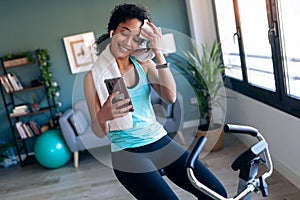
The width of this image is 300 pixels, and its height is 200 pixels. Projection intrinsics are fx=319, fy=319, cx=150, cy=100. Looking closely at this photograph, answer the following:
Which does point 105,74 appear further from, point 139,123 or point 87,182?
point 87,182

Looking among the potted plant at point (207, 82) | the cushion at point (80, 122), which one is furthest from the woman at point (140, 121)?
the cushion at point (80, 122)

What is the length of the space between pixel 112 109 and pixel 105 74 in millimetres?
164

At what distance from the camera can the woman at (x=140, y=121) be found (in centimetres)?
116

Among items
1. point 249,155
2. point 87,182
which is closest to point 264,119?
point 87,182

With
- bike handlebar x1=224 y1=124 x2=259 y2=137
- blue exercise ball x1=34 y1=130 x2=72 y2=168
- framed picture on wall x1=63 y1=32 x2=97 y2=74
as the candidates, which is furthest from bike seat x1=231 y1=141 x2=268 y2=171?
framed picture on wall x1=63 y1=32 x2=97 y2=74

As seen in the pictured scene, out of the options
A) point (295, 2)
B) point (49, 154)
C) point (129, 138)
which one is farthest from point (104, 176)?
point (295, 2)

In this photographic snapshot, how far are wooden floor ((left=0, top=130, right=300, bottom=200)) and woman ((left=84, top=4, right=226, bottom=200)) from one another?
1191 mm

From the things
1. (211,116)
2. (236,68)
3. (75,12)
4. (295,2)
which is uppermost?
(75,12)

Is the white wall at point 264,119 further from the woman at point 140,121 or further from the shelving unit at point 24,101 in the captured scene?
the shelving unit at point 24,101

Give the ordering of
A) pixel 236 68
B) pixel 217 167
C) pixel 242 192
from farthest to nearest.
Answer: pixel 236 68, pixel 217 167, pixel 242 192

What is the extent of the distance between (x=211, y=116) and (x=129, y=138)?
1844 millimetres

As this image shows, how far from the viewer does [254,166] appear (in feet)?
3.38

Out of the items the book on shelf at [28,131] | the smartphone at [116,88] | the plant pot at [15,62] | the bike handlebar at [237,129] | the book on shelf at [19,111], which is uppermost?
the plant pot at [15,62]

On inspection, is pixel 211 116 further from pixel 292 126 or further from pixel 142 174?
pixel 142 174
